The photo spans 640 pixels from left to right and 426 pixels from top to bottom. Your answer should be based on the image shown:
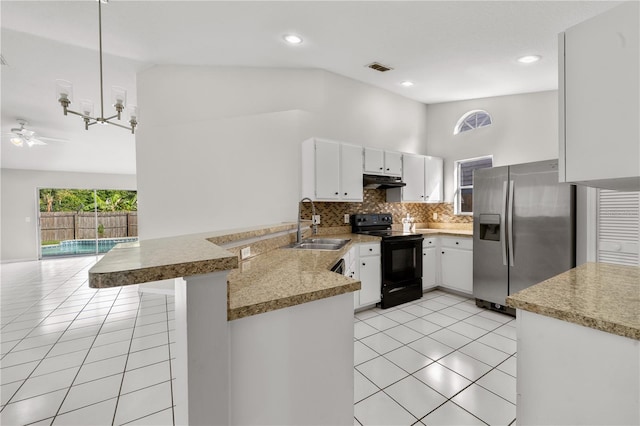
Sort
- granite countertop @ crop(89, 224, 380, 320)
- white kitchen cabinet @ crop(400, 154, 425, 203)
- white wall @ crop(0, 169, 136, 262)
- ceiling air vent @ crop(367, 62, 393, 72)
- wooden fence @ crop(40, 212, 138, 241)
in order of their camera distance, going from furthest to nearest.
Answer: wooden fence @ crop(40, 212, 138, 241) → white wall @ crop(0, 169, 136, 262) → white kitchen cabinet @ crop(400, 154, 425, 203) → ceiling air vent @ crop(367, 62, 393, 72) → granite countertop @ crop(89, 224, 380, 320)

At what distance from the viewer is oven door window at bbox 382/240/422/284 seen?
11.5ft

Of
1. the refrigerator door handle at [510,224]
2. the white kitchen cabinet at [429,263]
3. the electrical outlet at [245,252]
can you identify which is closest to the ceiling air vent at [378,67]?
the refrigerator door handle at [510,224]

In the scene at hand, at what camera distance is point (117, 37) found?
10.1 ft

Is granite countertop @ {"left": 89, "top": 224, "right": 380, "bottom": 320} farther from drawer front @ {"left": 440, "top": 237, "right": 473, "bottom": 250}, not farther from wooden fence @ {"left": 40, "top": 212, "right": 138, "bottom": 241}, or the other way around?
wooden fence @ {"left": 40, "top": 212, "right": 138, "bottom": 241}

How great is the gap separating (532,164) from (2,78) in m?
6.79

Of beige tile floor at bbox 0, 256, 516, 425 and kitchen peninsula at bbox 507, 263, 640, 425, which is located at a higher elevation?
kitchen peninsula at bbox 507, 263, 640, 425

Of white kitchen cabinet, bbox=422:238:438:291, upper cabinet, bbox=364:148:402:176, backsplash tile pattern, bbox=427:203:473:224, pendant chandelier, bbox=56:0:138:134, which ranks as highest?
pendant chandelier, bbox=56:0:138:134

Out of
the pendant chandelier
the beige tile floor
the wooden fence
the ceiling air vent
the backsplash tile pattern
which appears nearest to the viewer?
the beige tile floor

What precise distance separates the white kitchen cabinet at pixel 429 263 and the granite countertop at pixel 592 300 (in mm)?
2344

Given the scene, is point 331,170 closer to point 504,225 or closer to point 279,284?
point 504,225

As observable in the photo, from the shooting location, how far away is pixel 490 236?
345 centimetres

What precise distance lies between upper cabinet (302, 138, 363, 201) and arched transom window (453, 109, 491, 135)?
2.14m

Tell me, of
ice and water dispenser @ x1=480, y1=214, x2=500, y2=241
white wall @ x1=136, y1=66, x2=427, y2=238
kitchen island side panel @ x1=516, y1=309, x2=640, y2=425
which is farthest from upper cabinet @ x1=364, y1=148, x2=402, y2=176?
kitchen island side panel @ x1=516, y1=309, x2=640, y2=425

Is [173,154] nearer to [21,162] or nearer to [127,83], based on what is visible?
[127,83]
